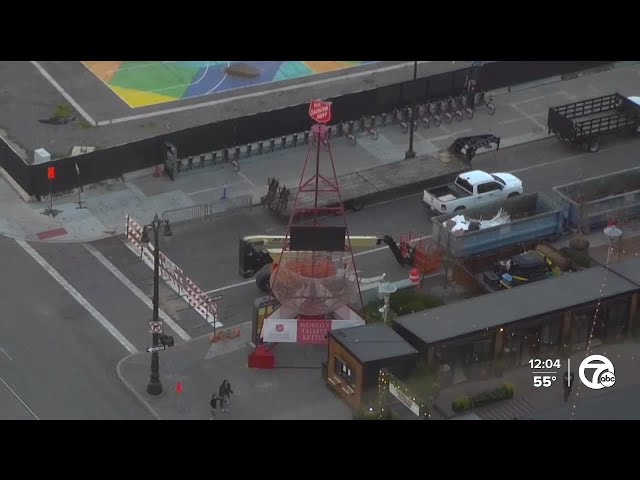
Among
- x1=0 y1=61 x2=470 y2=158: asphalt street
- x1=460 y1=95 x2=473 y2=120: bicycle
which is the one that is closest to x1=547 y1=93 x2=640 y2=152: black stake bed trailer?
x1=460 y1=95 x2=473 y2=120: bicycle

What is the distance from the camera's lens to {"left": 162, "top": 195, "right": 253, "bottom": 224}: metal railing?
A: 209 feet

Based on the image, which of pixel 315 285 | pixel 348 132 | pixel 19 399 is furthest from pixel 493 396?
pixel 348 132

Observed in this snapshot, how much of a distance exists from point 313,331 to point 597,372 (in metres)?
9.54

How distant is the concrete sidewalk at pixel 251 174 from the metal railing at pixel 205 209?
2.32ft

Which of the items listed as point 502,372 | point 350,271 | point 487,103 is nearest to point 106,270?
point 350,271

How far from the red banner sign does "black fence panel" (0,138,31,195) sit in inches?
602

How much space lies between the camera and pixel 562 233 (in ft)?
206

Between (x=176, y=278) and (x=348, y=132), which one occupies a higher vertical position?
(x=348, y=132)

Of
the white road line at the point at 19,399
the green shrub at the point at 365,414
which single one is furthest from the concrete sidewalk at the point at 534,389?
the white road line at the point at 19,399

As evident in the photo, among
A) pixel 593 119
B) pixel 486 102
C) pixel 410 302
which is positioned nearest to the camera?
pixel 410 302

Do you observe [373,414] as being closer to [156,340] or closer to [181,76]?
[156,340]

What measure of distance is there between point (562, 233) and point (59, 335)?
778 inches

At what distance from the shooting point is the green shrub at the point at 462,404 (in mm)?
Result: 51875

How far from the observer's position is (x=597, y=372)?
Result: 54531mm
